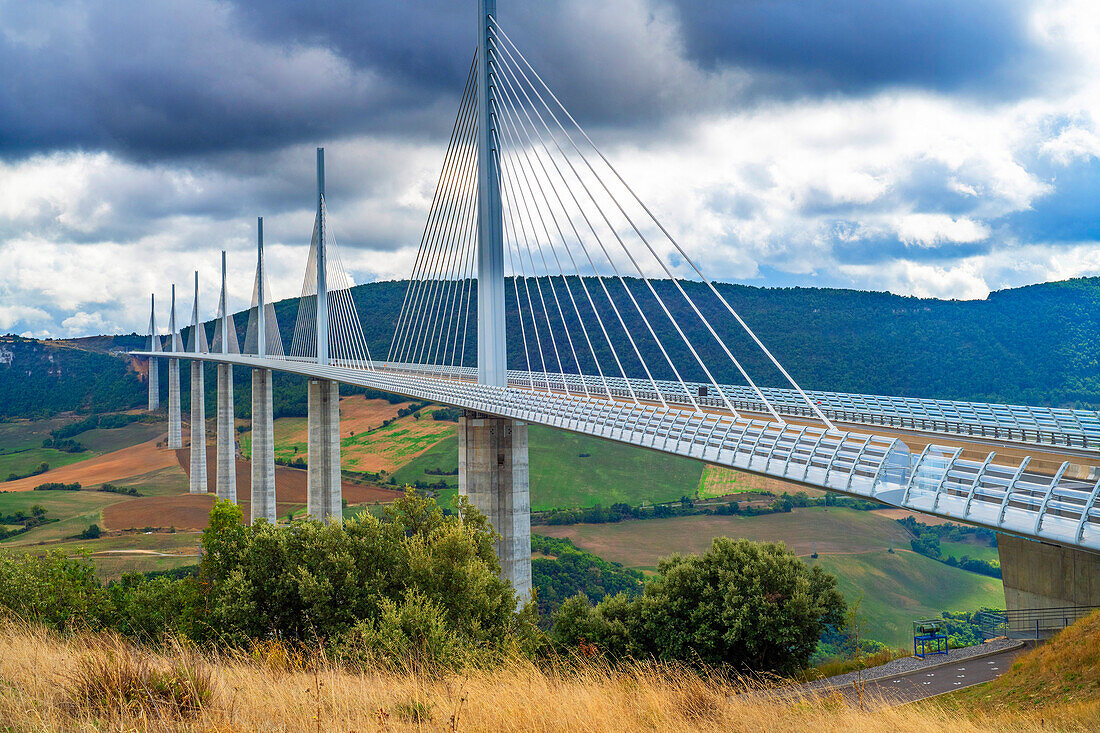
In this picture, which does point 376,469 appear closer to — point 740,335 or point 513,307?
point 513,307

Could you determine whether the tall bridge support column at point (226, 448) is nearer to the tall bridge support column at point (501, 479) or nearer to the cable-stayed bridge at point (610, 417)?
the cable-stayed bridge at point (610, 417)

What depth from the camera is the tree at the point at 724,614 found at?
18.5 meters

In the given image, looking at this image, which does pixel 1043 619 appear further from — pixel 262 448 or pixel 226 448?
pixel 226 448

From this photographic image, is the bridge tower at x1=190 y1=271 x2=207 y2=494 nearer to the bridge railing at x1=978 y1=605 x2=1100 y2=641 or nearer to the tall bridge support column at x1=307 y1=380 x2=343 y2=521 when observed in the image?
the tall bridge support column at x1=307 y1=380 x2=343 y2=521

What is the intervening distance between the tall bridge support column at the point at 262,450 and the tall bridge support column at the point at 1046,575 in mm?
46892

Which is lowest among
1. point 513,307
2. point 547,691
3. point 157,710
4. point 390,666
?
point 390,666

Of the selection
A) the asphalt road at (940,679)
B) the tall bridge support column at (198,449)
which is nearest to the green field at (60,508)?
the tall bridge support column at (198,449)

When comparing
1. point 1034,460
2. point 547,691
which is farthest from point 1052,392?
point 547,691

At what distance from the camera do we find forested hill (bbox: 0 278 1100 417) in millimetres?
72125

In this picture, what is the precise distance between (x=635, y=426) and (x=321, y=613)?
6.53 m

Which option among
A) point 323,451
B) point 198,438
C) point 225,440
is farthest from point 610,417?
point 198,438

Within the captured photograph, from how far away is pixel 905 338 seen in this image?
86.5 m

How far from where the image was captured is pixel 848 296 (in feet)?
310

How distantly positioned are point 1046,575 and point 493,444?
54.9 feet
